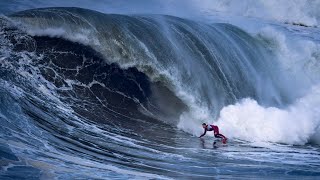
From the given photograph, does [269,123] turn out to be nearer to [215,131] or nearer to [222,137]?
[222,137]

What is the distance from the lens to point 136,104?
476 inches

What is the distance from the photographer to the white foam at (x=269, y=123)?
11867mm

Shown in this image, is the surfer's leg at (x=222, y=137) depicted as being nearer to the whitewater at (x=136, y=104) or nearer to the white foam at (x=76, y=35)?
the whitewater at (x=136, y=104)

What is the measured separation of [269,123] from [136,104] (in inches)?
142

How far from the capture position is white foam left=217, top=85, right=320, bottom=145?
11867 mm

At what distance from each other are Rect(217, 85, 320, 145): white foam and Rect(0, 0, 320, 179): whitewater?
3 cm

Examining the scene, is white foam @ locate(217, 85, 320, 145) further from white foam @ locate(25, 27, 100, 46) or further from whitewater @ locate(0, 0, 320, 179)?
white foam @ locate(25, 27, 100, 46)

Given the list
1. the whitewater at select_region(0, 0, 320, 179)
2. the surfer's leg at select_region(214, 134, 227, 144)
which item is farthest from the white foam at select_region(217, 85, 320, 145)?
the surfer's leg at select_region(214, 134, 227, 144)

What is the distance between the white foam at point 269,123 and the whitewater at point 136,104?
0.10 ft

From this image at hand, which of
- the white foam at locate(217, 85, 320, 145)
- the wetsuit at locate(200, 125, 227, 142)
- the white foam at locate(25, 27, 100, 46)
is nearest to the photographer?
the wetsuit at locate(200, 125, 227, 142)

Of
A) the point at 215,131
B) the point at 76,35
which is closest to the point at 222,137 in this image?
the point at 215,131

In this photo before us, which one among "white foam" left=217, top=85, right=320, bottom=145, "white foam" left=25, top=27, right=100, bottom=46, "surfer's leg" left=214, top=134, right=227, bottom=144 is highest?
"white foam" left=25, top=27, right=100, bottom=46

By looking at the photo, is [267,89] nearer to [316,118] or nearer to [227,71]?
[227,71]

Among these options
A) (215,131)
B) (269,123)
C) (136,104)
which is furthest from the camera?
(269,123)
